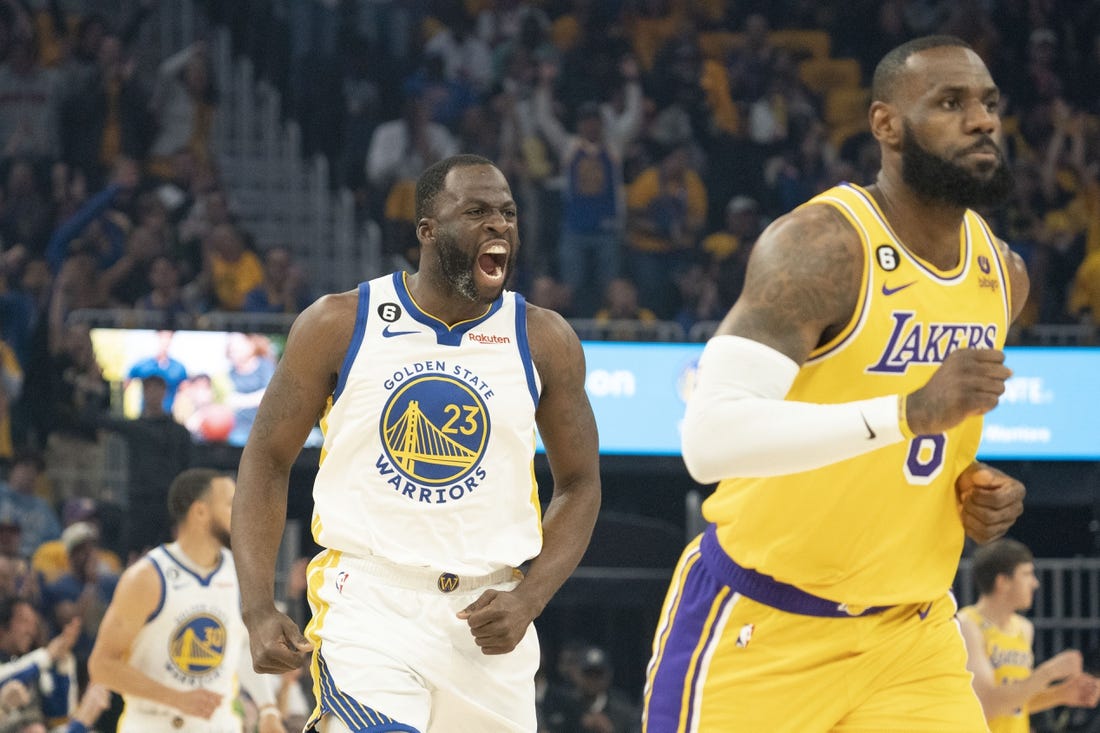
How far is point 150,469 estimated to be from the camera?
11234mm

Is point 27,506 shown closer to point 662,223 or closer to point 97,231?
point 97,231

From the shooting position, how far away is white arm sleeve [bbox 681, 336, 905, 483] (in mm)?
3496

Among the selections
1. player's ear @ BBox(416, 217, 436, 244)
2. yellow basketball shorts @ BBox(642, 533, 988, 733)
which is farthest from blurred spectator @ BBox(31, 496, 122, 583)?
yellow basketball shorts @ BBox(642, 533, 988, 733)

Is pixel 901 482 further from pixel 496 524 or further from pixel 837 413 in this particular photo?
pixel 496 524

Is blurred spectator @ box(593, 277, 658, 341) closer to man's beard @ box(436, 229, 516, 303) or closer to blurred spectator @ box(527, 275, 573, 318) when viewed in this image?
blurred spectator @ box(527, 275, 573, 318)

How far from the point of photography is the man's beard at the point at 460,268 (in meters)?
4.71

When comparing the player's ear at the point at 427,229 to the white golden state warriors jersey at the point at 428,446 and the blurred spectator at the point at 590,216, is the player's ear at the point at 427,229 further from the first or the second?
the blurred spectator at the point at 590,216

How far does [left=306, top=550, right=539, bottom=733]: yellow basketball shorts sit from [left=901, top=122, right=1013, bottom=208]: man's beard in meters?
1.59

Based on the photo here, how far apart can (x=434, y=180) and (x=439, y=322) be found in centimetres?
43

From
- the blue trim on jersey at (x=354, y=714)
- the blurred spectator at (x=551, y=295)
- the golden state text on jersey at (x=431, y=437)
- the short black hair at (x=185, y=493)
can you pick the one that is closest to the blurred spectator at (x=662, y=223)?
the blurred spectator at (x=551, y=295)

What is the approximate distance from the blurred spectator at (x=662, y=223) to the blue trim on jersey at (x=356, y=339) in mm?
9597

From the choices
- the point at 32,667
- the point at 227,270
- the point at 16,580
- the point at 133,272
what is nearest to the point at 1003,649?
the point at 32,667

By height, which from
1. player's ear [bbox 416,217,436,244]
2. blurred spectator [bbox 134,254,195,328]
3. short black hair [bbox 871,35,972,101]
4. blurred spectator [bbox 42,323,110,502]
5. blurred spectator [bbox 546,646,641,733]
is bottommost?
blurred spectator [bbox 546,646,641,733]

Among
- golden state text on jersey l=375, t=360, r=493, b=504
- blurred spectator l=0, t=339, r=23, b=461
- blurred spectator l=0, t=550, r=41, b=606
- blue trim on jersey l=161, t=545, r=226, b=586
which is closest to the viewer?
golden state text on jersey l=375, t=360, r=493, b=504
